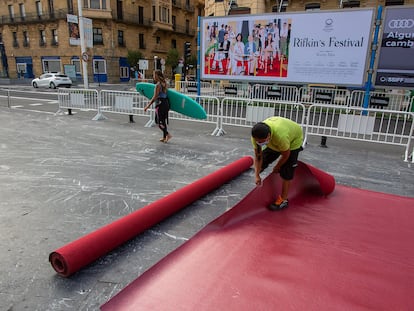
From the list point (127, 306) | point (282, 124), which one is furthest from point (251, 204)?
point (127, 306)

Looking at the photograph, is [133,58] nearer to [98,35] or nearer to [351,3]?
[98,35]

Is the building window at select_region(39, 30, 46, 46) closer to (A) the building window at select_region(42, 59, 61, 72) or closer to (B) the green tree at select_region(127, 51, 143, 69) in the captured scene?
(A) the building window at select_region(42, 59, 61, 72)

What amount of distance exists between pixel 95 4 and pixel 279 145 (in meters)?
42.5

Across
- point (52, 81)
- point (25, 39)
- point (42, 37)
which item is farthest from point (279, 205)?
point (25, 39)

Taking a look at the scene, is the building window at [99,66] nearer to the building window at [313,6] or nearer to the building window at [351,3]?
the building window at [313,6]

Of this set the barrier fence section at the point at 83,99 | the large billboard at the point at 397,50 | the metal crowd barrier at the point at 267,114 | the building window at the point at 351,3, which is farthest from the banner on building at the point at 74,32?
A: the building window at the point at 351,3

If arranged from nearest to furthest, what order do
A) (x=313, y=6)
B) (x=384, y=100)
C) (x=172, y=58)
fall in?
(x=384, y=100)
(x=313, y=6)
(x=172, y=58)

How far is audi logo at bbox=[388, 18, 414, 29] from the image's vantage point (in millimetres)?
9443

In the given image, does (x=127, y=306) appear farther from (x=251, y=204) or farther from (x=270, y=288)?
(x=251, y=204)

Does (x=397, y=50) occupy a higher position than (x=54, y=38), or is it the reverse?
(x=54, y=38)

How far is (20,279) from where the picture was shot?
2707 millimetres

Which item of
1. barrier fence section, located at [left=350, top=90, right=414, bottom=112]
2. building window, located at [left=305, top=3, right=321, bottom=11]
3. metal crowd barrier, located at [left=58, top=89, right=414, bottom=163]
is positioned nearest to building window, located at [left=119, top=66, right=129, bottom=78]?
building window, located at [left=305, top=3, right=321, bottom=11]

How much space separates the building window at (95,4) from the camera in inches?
1519

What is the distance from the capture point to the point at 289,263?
2.86m
